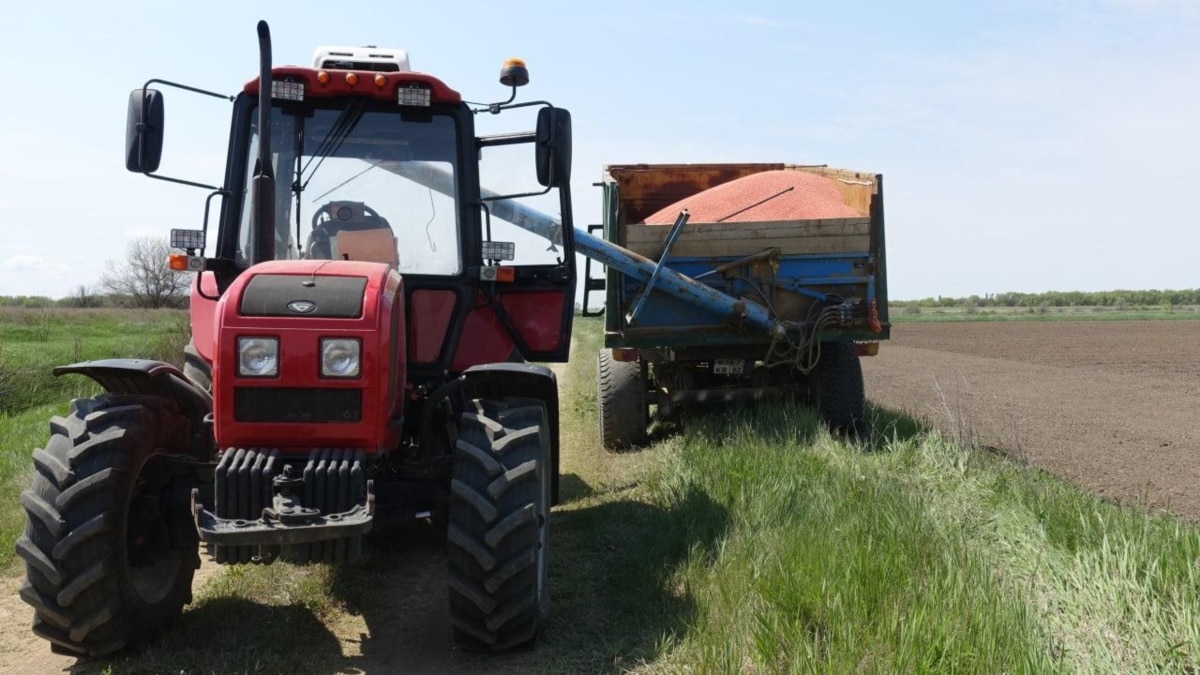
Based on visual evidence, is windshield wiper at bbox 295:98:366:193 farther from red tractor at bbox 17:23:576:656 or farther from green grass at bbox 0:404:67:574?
green grass at bbox 0:404:67:574

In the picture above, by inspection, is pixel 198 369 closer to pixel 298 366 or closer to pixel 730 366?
pixel 298 366

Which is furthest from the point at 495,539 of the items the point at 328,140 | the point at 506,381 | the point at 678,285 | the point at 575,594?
the point at 678,285

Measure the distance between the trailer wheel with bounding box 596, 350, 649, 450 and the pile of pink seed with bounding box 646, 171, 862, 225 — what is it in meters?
1.43

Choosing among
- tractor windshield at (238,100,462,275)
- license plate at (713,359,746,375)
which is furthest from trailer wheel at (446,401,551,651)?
license plate at (713,359,746,375)

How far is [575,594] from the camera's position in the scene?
480cm

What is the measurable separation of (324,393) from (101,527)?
982 mm

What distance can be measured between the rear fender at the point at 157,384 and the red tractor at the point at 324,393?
16 millimetres

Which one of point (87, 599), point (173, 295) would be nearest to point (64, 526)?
point (87, 599)

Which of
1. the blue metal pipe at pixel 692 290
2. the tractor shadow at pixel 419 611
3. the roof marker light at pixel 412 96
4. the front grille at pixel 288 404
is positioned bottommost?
the tractor shadow at pixel 419 611

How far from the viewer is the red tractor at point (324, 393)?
3830mm

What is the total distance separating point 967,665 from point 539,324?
3.17 m

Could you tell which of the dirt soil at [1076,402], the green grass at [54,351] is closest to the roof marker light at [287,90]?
the dirt soil at [1076,402]

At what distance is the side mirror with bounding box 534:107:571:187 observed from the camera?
4910 mm

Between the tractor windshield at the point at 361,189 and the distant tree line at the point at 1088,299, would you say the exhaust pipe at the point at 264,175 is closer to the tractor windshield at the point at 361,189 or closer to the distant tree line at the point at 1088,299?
the tractor windshield at the point at 361,189
